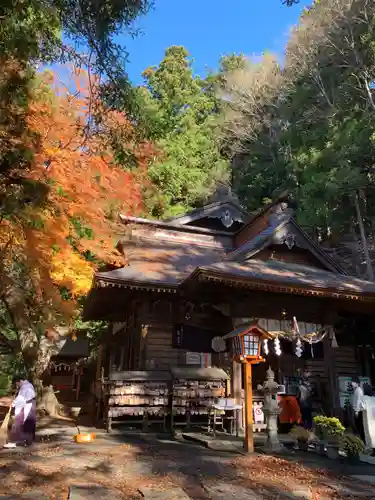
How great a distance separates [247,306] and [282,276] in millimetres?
1404

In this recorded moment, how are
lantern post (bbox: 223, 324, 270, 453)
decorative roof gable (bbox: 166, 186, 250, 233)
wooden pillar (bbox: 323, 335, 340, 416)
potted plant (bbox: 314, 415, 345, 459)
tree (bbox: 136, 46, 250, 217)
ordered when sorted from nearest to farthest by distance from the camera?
potted plant (bbox: 314, 415, 345, 459) → lantern post (bbox: 223, 324, 270, 453) → wooden pillar (bbox: 323, 335, 340, 416) → decorative roof gable (bbox: 166, 186, 250, 233) → tree (bbox: 136, 46, 250, 217)

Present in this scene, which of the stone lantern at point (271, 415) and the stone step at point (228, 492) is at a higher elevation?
the stone lantern at point (271, 415)

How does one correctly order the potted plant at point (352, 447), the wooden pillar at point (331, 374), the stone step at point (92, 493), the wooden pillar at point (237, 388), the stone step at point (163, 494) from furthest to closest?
the wooden pillar at point (331, 374) < the wooden pillar at point (237, 388) < the potted plant at point (352, 447) < the stone step at point (163, 494) < the stone step at point (92, 493)

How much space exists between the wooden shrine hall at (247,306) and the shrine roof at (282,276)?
3cm

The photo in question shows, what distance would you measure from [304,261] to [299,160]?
1602 centimetres

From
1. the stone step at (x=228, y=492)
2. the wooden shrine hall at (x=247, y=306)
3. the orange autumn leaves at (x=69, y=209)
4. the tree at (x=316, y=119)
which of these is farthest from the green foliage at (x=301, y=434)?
the tree at (x=316, y=119)

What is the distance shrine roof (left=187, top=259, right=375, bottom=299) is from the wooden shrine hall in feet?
0.10

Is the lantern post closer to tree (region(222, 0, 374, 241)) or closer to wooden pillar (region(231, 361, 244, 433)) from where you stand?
wooden pillar (region(231, 361, 244, 433))

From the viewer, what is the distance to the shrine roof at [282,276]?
1115cm

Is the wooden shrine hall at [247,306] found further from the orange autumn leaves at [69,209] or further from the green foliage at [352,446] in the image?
the green foliage at [352,446]

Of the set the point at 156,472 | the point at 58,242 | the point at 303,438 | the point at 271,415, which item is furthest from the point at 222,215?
the point at 156,472

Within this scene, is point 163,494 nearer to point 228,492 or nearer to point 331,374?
point 228,492

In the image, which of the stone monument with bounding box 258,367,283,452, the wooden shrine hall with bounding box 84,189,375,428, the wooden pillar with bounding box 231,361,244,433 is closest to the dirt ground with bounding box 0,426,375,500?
the stone monument with bounding box 258,367,283,452

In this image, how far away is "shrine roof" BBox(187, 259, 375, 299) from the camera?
11148 mm
